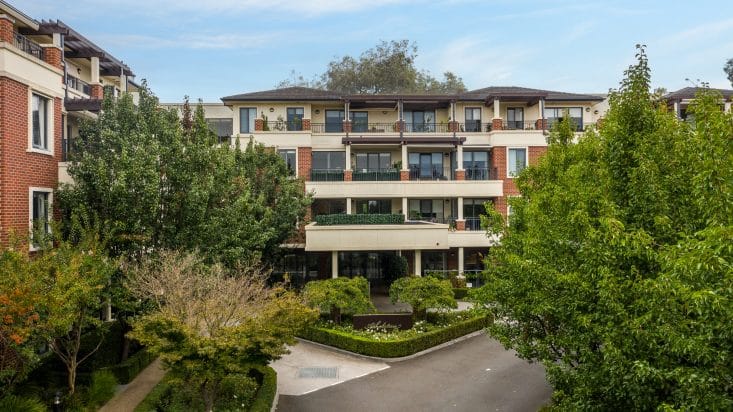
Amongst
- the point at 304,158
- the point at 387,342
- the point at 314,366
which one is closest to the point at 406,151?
the point at 304,158

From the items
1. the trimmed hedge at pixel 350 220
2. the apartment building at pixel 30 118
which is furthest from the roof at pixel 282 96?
the apartment building at pixel 30 118

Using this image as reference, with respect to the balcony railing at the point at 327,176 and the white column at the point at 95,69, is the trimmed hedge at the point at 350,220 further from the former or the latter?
the white column at the point at 95,69

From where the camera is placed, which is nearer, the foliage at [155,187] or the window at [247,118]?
the foliage at [155,187]

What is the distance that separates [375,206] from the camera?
3344 centimetres

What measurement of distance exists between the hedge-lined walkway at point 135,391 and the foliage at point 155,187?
4.20 m

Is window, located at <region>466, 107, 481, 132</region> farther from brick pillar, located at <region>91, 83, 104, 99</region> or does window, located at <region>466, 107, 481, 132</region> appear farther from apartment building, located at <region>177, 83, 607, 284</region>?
brick pillar, located at <region>91, 83, 104, 99</region>

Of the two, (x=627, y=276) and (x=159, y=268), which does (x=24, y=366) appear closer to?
(x=159, y=268)

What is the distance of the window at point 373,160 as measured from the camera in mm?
34625

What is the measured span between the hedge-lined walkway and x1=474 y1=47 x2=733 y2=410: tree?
397 inches

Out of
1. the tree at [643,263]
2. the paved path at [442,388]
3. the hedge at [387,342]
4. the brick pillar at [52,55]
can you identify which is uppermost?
the brick pillar at [52,55]

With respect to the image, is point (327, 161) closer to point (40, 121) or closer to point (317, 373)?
point (317, 373)

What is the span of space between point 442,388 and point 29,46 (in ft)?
58.0

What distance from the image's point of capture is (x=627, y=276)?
7.93 metres

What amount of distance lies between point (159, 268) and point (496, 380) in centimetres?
1143
